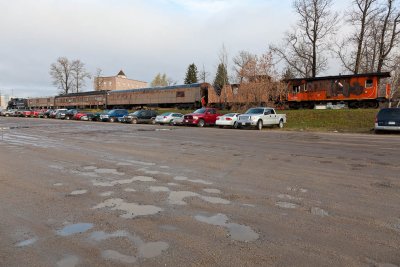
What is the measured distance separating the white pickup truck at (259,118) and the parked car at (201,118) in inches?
188

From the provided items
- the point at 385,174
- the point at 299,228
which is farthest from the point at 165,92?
the point at 299,228

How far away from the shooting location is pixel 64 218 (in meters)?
4.87

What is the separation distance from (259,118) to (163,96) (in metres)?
24.1

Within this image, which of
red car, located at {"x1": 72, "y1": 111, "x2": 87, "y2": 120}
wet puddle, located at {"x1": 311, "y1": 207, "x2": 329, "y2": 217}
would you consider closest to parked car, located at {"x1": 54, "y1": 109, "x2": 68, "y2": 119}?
red car, located at {"x1": 72, "y1": 111, "x2": 87, "y2": 120}

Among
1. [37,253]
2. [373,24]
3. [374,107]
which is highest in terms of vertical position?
[373,24]

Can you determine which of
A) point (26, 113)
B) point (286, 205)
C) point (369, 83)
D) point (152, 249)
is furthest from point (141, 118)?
point (26, 113)

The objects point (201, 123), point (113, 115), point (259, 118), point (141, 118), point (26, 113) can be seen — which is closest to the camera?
point (259, 118)

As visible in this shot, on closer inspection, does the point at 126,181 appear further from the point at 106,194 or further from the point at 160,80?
the point at 160,80

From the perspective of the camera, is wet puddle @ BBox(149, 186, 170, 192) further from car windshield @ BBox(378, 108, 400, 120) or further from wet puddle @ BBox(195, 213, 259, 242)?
car windshield @ BBox(378, 108, 400, 120)

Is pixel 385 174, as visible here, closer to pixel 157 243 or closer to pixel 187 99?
pixel 157 243

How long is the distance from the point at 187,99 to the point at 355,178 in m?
38.5

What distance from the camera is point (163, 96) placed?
161ft

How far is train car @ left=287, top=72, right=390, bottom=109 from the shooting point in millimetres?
31203

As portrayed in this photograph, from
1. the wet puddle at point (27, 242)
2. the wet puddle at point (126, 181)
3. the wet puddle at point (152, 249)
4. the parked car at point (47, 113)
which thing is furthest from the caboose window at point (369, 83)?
the parked car at point (47, 113)
